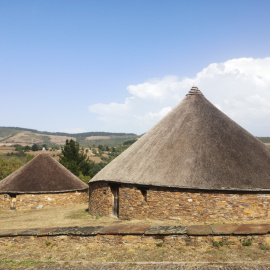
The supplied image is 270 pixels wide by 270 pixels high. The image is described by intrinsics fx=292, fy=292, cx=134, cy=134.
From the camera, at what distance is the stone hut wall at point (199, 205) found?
1344cm

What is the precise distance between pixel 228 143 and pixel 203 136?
4.53ft

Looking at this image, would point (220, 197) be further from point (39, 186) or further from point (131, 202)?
point (39, 186)

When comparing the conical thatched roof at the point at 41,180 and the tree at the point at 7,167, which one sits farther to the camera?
the tree at the point at 7,167

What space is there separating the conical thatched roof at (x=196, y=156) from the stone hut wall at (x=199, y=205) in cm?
46

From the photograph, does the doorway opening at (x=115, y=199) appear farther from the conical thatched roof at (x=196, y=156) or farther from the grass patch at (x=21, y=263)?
the grass patch at (x=21, y=263)

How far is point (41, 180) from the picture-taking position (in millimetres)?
25891

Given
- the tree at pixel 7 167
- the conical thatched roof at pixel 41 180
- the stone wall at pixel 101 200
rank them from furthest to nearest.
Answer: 1. the tree at pixel 7 167
2. the conical thatched roof at pixel 41 180
3. the stone wall at pixel 101 200

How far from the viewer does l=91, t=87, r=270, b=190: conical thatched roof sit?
13.9 meters

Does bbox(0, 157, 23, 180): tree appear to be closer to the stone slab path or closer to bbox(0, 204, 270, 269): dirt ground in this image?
the stone slab path

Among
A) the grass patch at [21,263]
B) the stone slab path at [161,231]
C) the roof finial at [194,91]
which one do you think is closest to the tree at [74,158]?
the roof finial at [194,91]

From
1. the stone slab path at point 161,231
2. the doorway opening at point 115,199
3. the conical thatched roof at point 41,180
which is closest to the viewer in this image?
the stone slab path at point 161,231

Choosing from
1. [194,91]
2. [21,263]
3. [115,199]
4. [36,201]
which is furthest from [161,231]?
[36,201]

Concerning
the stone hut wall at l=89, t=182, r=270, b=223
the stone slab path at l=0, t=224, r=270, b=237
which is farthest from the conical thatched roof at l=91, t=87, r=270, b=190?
the stone slab path at l=0, t=224, r=270, b=237

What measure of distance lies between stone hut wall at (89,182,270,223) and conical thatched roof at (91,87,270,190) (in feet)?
1.50
